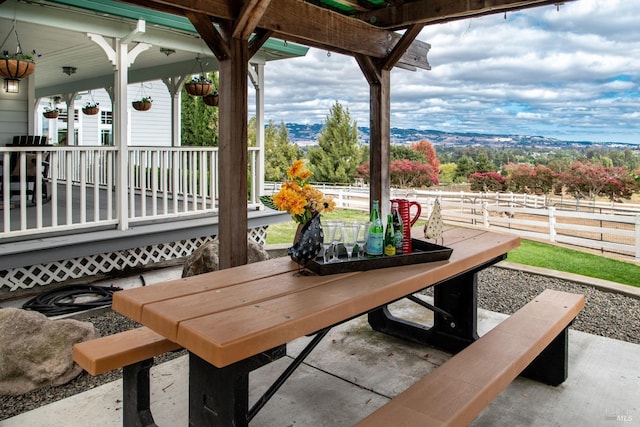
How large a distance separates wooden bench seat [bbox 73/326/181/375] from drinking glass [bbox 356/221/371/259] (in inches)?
37.8

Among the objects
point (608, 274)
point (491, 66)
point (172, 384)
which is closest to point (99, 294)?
point (172, 384)

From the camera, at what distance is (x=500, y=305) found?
4.50m

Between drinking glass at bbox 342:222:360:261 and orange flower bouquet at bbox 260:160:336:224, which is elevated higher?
orange flower bouquet at bbox 260:160:336:224

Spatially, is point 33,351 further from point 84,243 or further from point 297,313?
point 84,243

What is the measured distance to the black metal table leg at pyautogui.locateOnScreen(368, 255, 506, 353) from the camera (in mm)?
3148

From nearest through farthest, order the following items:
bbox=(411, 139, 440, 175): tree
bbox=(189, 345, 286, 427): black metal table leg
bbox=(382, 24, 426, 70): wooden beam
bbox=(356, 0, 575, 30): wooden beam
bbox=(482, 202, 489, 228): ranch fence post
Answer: bbox=(189, 345, 286, 427): black metal table leg → bbox=(356, 0, 575, 30): wooden beam → bbox=(382, 24, 426, 70): wooden beam → bbox=(482, 202, 489, 228): ranch fence post → bbox=(411, 139, 440, 175): tree

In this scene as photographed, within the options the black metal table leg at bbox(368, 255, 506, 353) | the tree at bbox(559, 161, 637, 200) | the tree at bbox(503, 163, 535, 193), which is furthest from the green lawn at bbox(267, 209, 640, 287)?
the tree at bbox(503, 163, 535, 193)

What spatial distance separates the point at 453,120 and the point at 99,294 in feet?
142

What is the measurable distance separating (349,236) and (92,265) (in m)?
4.37

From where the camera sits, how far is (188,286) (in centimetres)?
199

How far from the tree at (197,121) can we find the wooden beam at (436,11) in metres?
14.7

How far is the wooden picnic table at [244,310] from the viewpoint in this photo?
149 centimetres

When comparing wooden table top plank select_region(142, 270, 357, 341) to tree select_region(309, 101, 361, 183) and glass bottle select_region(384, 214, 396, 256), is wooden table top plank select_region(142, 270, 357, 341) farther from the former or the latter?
tree select_region(309, 101, 361, 183)

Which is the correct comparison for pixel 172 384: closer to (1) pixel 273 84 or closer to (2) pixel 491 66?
(2) pixel 491 66
